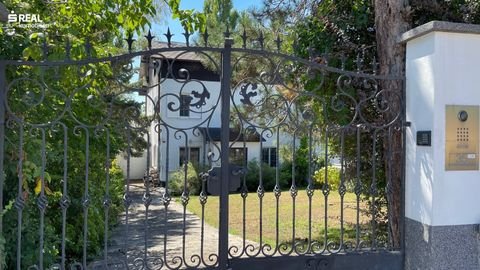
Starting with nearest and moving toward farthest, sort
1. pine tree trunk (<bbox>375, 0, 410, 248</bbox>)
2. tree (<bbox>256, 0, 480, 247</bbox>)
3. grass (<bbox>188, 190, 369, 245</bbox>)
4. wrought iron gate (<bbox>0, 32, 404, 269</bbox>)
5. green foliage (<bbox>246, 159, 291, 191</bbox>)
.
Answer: wrought iron gate (<bbox>0, 32, 404, 269</bbox>) < pine tree trunk (<bbox>375, 0, 410, 248</bbox>) < tree (<bbox>256, 0, 480, 247</bbox>) < grass (<bbox>188, 190, 369, 245</bbox>) < green foliage (<bbox>246, 159, 291, 191</bbox>)

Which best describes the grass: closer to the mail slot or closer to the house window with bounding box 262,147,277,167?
the mail slot

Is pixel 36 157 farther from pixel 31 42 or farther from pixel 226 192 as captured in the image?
pixel 226 192


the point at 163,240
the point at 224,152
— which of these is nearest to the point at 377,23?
the point at 224,152

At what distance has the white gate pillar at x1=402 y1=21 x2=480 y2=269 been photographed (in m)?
3.92

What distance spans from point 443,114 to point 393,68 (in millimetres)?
997

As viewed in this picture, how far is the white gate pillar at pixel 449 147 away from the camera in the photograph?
3.92 metres

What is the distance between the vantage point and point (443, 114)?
3.91 meters

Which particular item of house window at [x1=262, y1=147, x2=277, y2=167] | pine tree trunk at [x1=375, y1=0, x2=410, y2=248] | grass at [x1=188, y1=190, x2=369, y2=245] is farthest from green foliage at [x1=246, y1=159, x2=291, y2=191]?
pine tree trunk at [x1=375, y1=0, x2=410, y2=248]

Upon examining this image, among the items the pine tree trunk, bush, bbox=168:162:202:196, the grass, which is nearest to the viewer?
the pine tree trunk

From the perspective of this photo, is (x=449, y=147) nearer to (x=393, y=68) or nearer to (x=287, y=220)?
(x=393, y=68)

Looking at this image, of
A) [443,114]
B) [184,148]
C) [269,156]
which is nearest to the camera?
[443,114]

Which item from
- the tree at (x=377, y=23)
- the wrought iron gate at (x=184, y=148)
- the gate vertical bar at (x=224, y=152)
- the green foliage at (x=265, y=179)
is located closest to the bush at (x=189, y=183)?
the green foliage at (x=265, y=179)

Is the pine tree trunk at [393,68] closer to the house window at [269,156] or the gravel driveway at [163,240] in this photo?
the gravel driveway at [163,240]

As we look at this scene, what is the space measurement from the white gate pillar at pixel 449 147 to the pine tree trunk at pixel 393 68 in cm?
47
